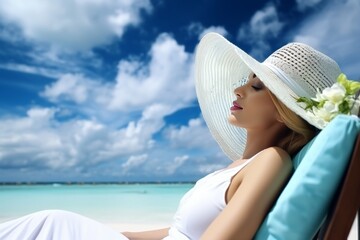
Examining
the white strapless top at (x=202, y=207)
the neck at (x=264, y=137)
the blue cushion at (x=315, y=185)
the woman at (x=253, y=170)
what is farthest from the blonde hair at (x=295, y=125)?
the blue cushion at (x=315, y=185)

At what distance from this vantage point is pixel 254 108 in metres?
1.77

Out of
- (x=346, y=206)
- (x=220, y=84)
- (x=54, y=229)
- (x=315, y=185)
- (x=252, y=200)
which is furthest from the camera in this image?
(x=220, y=84)

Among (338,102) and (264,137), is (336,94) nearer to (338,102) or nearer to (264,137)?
(338,102)

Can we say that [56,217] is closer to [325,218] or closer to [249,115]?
[249,115]

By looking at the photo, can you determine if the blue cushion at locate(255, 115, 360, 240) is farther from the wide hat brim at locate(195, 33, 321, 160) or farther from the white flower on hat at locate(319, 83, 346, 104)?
the wide hat brim at locate(195, 33, 321, 160)

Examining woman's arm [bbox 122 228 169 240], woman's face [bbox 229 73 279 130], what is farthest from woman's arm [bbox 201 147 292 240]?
woman's arm [bbox 122 228 169 240]

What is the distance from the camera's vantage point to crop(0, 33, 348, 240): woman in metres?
1.36

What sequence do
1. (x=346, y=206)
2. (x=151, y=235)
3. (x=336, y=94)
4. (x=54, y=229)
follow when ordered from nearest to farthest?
(x=346, y=206)
(x=336, y=94)
(x=54, y=229)
(x=151, y=235)

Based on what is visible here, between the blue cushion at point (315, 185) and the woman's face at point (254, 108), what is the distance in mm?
476

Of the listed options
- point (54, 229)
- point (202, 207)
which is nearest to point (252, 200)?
point (202, 207)

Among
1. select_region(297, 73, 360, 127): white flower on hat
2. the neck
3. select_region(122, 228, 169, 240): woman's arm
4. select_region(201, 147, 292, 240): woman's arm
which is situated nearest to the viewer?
select_region(201, 147, 292, 240): woman's arm

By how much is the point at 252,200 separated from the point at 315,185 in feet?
0.68

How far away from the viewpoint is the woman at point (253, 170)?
136 centimetres

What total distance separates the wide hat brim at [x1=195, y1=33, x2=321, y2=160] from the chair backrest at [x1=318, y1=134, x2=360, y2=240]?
1059 mm
